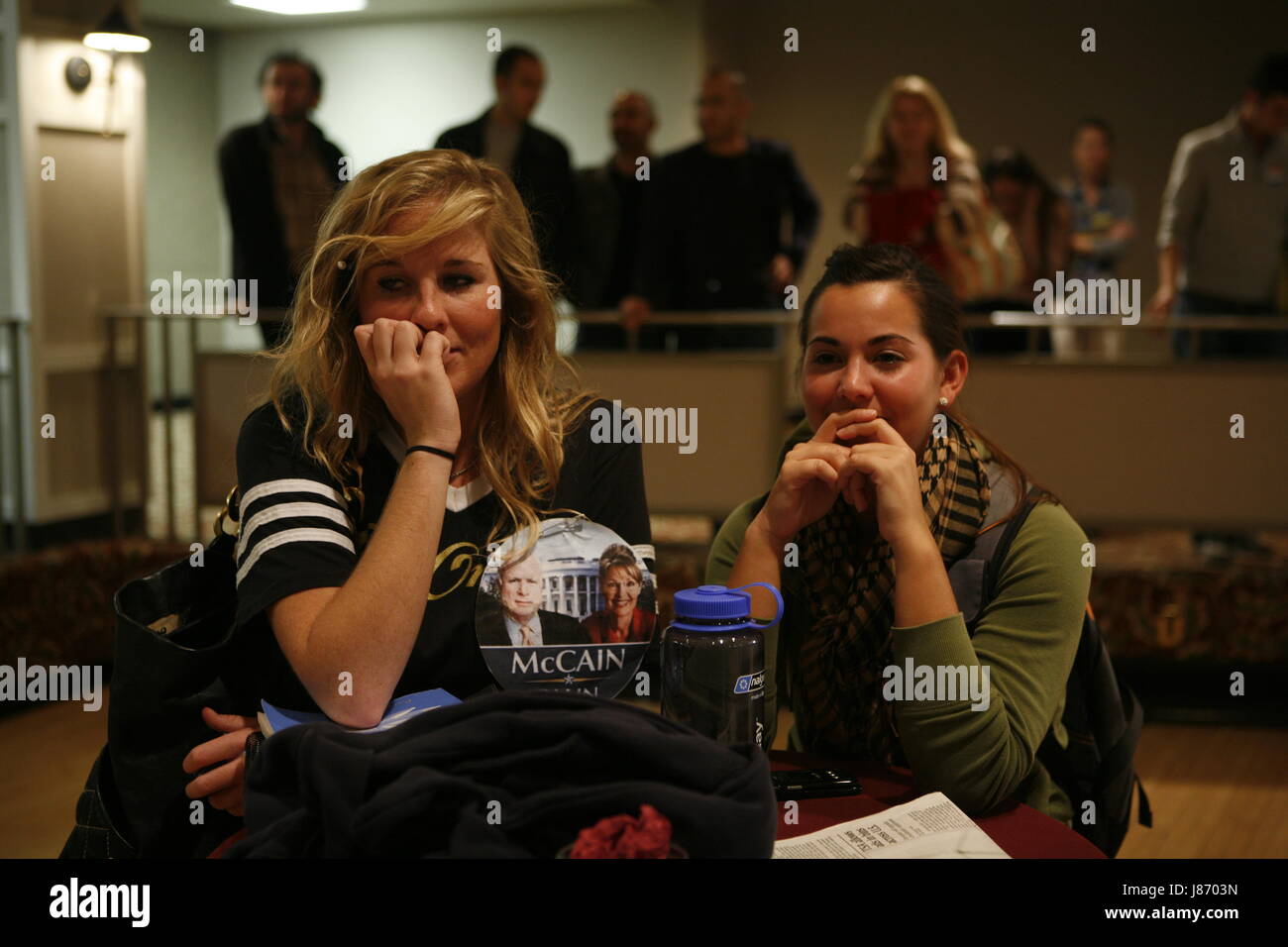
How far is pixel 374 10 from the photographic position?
10766mm

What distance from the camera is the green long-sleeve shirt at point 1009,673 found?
5.42 feet

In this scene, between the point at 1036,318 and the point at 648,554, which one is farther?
the point at 1036,318

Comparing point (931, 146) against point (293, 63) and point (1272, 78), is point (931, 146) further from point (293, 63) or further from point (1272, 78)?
point (293, 63)

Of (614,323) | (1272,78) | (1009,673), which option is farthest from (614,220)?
(1009,673)

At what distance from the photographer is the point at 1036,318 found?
4.82 metres

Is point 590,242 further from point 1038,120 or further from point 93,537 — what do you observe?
point 1038,120

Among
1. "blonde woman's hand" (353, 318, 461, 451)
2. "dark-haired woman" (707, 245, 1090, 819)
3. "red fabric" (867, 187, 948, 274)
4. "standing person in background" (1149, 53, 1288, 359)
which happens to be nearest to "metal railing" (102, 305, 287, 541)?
"red fabric" (867, 187, 948, 274)

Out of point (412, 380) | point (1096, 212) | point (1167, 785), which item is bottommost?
point (1167, 785)

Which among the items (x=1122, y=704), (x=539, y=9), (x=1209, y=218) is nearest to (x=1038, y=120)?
(x=539, y=9)

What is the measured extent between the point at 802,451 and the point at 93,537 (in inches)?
185

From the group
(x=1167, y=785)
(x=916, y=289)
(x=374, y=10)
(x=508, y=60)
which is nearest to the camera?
(x=916, y=289)

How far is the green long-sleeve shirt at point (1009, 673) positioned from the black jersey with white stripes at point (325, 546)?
416 millimetres

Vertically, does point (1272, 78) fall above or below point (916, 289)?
above

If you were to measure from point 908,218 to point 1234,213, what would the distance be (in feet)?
5.43
